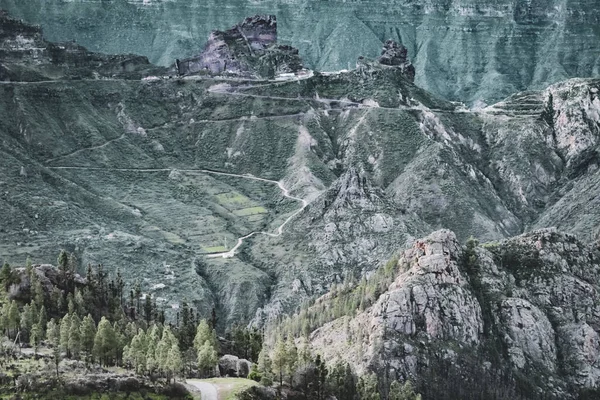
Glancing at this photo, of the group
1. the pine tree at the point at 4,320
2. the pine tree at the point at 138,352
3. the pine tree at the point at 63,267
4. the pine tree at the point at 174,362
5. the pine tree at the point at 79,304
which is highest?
the pine tree at the point at 63,267

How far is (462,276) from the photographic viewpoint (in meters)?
195

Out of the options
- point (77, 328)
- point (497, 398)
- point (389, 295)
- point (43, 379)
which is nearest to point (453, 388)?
point (497, 398)

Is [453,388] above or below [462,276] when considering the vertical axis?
below

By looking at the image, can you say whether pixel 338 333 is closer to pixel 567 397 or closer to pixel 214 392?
pixel 567 397

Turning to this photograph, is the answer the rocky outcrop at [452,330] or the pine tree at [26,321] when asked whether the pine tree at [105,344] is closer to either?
the pine tree at [26,321]

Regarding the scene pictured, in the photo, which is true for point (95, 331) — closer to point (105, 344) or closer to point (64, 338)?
point (105, 344)

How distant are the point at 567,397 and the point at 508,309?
1962 centimetres

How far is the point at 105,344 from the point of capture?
146125 mm

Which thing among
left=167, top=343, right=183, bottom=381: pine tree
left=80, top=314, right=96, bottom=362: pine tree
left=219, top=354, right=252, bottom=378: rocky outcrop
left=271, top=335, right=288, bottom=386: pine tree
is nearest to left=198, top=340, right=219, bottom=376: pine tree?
left=219, top=354, right=252, bottom=378: rocky outcrop

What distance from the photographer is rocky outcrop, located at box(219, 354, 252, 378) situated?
153750mm

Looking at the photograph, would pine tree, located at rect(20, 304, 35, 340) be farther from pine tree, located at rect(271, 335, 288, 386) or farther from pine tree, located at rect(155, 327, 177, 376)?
pine tree, located at rect(271, 335, 288, 386)

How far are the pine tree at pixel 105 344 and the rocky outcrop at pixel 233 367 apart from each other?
54.0 ft

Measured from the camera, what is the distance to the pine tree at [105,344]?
146 metres

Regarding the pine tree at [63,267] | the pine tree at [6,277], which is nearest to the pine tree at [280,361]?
the pine tree at [63,267]
